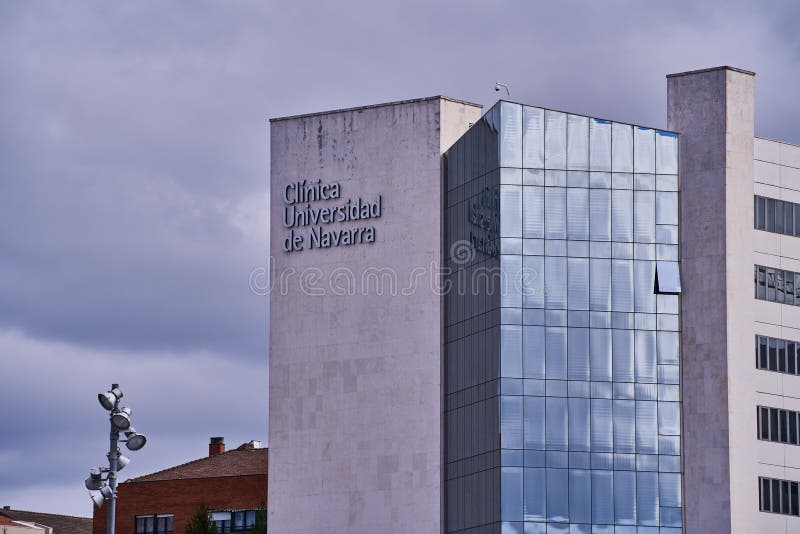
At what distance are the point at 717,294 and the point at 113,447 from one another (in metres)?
44.6

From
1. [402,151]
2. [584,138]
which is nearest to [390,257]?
[402,151]

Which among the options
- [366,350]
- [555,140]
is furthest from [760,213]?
[366,350]

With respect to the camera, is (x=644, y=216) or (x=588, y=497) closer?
(x=588, y=497)

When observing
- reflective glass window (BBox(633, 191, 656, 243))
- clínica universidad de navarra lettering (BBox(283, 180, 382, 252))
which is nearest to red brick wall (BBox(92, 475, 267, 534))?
clínica universidad de navarra lettering (BBox(283, 180, 382, 252))

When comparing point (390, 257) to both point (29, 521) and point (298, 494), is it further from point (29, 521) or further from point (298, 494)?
point (29, 521)

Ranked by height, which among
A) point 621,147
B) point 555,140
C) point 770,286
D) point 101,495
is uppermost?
point 555,140

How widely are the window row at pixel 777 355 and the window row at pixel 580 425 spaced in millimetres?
6412

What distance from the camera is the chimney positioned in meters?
128

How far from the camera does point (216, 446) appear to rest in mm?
127875

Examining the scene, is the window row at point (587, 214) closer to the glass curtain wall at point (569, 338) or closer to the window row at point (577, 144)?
the glass curtain wall at point (569, 338)

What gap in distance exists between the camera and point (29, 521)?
14962 centimetres

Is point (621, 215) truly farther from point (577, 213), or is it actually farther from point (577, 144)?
point (577, 144)

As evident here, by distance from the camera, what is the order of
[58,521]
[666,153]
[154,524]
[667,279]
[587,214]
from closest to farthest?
1. [667,279]
2. [587,214]
3. [666,153]
4. [154,524]
5. [58,521]

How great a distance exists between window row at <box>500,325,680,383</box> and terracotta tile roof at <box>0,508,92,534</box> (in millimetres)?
73453
